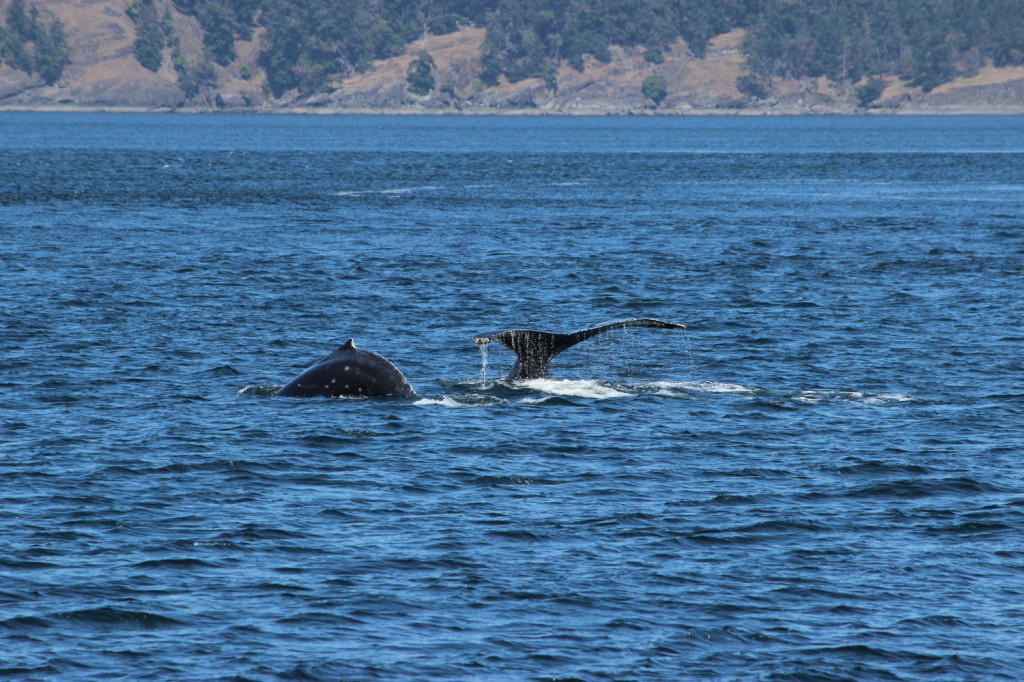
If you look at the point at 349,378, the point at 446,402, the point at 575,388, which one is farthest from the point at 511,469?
the point at 575,388

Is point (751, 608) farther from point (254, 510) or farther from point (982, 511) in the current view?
point (254, 510)

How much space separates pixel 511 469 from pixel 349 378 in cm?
528

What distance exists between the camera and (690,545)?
54.2 ft

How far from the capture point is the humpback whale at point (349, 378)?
79.0ft

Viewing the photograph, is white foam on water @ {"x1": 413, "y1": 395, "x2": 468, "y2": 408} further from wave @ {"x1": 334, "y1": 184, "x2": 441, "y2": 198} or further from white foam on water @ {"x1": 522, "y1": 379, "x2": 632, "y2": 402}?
wave @ {"x1": 334, "y1": 184, "x2": 441, "y2": 198}

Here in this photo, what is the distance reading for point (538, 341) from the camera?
23.9 m

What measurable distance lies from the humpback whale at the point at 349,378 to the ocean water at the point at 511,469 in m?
0.38

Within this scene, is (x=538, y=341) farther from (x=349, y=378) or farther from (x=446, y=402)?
(x=349, y=378)

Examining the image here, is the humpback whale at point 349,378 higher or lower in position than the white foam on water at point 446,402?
higher

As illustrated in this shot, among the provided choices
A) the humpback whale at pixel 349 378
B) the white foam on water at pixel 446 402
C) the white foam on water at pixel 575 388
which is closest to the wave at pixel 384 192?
the white foam on water at pixel 575 388

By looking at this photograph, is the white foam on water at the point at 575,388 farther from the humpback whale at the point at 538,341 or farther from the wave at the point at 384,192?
the wave at the point at 384,192

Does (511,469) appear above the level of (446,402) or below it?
below

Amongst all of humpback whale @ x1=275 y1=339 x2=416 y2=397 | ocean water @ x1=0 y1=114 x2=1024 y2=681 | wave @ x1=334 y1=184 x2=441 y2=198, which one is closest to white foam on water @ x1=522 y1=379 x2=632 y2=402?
ocean water @ x1=0 y1=114 x2=1024 y2=681

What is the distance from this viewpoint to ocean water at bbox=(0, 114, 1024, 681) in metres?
13.7
